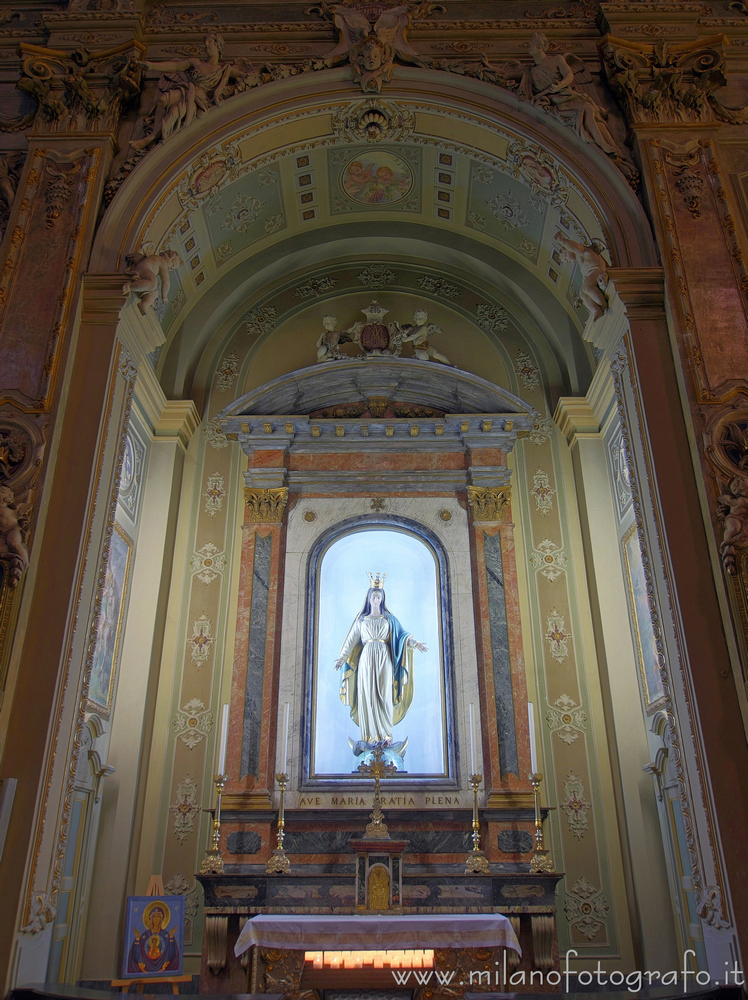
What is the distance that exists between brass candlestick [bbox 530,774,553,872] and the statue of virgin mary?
1.57m

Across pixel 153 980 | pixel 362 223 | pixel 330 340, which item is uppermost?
pixel 362 223

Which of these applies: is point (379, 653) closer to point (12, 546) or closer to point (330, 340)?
point (330, 340)

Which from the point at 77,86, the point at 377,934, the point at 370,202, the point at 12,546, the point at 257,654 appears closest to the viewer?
the point at 377,934

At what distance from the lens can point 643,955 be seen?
6645mm

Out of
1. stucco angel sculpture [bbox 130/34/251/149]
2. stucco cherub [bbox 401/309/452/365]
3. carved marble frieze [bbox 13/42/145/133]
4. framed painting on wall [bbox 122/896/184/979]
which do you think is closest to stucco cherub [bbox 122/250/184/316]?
stucco angel sculpture [bbox 130/34/251/149]

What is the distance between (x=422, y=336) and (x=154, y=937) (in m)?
6.63

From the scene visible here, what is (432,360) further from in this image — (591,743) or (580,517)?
(591,743)

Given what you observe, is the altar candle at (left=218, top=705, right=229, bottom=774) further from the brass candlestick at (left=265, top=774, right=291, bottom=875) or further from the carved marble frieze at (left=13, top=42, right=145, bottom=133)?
the carved marble frieze at (left=13, top=42, right=145, bottom=133)

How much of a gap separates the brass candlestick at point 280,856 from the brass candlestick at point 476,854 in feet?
4.98

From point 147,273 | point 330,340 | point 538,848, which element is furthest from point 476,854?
point 330,340

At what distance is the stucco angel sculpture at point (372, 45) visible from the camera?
24.6 ft

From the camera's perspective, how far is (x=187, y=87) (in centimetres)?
736

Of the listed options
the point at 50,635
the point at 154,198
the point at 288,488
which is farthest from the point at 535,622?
the point at 154,198

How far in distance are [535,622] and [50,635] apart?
473cm
